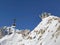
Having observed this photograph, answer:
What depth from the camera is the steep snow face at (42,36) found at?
4376cm

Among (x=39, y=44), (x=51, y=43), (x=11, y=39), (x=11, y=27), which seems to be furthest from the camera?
(x=11, y=27)

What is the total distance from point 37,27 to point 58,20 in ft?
20.1

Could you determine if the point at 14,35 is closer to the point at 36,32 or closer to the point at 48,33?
the point at 36,32

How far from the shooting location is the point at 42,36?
46250 millimetres

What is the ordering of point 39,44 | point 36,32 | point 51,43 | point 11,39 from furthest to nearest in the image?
point 11,39, point 36,32, point 39,44, point 51,43

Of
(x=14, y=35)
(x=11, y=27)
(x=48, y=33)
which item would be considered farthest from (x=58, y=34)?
(x=11, y=27)

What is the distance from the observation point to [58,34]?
43.8 metres

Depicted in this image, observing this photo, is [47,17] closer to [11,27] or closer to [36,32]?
[36,32]

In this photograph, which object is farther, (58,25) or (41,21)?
(41,21)

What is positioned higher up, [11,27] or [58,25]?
[11,27]

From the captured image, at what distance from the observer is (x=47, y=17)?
2019 inches

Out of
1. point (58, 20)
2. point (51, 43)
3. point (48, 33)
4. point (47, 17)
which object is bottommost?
point (51, 43)

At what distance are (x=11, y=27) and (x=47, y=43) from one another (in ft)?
59.8

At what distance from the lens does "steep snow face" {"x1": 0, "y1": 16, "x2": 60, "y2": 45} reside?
43.8 metres
